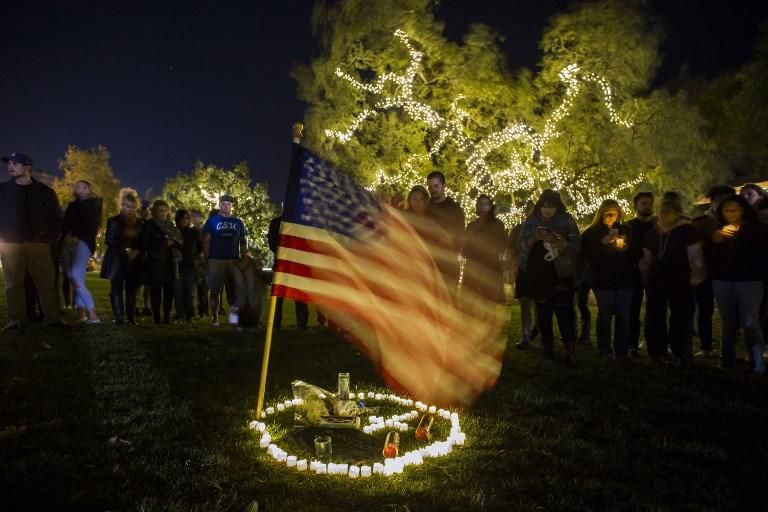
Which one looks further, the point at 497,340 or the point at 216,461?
the point at 497,340

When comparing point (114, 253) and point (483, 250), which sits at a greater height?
point (483, 250)

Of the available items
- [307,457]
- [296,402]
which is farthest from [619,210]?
[307,457]

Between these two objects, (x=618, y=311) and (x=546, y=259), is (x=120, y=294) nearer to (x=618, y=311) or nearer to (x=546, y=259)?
(x=546, y=259)

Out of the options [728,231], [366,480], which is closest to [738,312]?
[728,231]

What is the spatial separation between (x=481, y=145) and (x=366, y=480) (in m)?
19.4

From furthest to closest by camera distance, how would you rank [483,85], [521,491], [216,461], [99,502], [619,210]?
[483,85], [619,210], [216,461], [521,491], [99,502]

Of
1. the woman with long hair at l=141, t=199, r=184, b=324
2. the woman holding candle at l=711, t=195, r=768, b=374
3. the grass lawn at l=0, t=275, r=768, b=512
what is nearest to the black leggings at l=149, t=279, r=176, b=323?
the woman with long hair at l=141, t=199, r=184, b=324

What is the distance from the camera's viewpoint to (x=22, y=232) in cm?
934

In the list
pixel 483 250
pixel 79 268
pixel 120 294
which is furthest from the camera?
pixel 120 294

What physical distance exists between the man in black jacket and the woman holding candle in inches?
377

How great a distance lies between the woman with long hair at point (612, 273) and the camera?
8.53 metres

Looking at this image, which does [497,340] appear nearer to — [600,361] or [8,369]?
[600,361]

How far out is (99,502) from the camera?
3.40 metres

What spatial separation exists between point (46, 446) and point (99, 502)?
1.05 metres
